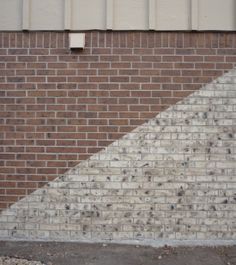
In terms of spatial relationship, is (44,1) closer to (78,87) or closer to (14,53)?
(14,53)

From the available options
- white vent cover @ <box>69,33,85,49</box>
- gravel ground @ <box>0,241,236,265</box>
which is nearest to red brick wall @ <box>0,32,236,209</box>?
white vent cover @ <box>69,33,85,49</box>

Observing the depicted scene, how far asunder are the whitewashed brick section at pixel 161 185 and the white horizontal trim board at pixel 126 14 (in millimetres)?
838

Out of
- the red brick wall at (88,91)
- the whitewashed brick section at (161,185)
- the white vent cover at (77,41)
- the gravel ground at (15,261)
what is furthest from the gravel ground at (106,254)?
the white vent cover at (77,41)

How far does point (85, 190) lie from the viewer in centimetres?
526

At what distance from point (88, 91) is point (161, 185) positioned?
154 cm

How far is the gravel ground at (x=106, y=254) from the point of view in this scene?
4.68 metres

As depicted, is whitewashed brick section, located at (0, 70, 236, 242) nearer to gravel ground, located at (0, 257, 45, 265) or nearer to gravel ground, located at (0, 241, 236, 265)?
gravel ground, located at (0, 241, 236, 265)


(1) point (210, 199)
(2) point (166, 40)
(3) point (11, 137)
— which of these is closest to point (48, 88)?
(3) point (11, 137)

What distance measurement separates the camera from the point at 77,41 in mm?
5297

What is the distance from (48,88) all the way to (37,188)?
4.30ft

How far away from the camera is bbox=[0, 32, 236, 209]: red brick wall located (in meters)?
5.29

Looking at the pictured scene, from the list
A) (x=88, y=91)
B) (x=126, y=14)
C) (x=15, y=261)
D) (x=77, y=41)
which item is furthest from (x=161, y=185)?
(x=126, y=14)

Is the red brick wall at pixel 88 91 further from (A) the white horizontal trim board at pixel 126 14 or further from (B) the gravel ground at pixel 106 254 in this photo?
(B) the gravel ground at pixel 106 254

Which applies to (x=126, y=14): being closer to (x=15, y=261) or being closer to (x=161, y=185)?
(x=161, y=185)
